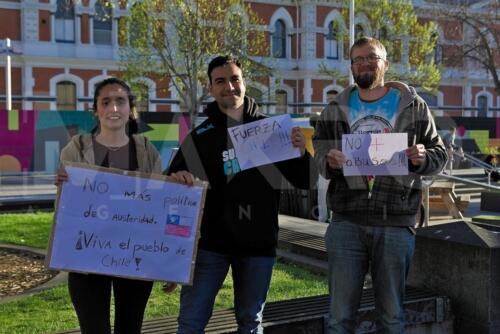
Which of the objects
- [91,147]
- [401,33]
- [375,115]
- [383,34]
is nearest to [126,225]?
[91,147]

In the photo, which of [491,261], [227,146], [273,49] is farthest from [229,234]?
[273,49]

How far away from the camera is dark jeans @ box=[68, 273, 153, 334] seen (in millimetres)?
3184

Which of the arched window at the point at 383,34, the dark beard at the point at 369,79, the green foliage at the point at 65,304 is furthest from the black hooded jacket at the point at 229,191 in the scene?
the arched window at the point at 383,34

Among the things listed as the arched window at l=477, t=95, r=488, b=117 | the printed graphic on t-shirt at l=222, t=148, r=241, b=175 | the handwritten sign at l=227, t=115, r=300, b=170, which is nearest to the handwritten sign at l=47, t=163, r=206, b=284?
the printed graphic on t-shirt at l=222, t=148, r=241, b=175

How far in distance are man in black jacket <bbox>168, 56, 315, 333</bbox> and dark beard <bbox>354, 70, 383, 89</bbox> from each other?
0.46m

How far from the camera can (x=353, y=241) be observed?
3539 millimetres

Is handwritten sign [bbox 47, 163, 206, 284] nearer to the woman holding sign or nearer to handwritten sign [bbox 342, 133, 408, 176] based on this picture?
the woman holding sign


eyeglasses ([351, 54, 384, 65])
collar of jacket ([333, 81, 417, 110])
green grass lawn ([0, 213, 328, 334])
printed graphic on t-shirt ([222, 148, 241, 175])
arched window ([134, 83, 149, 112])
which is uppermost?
arched window ([134, 83, 149, 112])

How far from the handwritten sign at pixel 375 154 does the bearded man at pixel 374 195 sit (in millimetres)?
46

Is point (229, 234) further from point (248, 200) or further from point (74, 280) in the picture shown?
point (74, 280)

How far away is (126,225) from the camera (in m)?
3.46

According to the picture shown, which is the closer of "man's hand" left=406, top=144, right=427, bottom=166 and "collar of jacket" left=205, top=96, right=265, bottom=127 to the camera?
"man's hand" left=406, top=144, right=427, bottom=166

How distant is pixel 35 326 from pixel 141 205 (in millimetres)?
2201

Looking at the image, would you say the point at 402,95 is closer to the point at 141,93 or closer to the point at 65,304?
the point at 65,304
